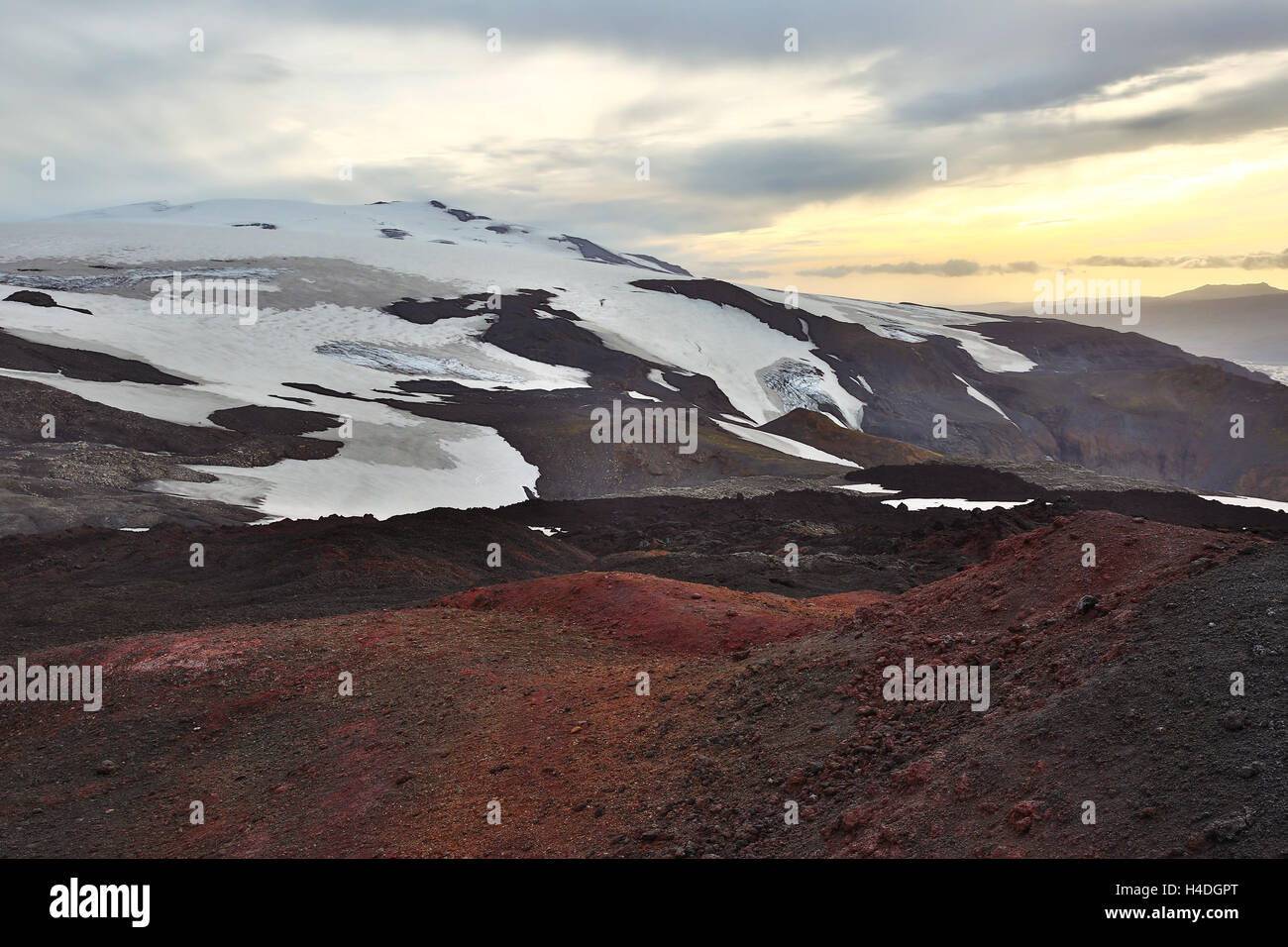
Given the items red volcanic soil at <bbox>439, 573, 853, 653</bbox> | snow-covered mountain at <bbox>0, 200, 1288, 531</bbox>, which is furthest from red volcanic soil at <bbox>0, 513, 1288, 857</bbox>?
snow-covered mountain at <bbox>0, 200, 1288, 531</bbox>

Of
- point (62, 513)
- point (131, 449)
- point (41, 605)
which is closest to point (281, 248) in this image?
point (131, 449)

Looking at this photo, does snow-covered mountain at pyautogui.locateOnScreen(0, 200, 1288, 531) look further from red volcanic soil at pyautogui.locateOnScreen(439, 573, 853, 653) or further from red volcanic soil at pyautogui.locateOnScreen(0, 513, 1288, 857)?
red volcanic soil at pyautogui.locateOnScreen(0, 513, 1288, 857)

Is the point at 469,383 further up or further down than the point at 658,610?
further up

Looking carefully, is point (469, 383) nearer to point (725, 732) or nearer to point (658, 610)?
point (658, 610)

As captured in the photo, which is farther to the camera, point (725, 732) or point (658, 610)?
point (658, 610)

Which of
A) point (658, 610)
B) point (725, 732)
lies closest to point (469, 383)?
point (658, 610)

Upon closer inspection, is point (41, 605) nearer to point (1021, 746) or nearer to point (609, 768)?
point (609, 768)
